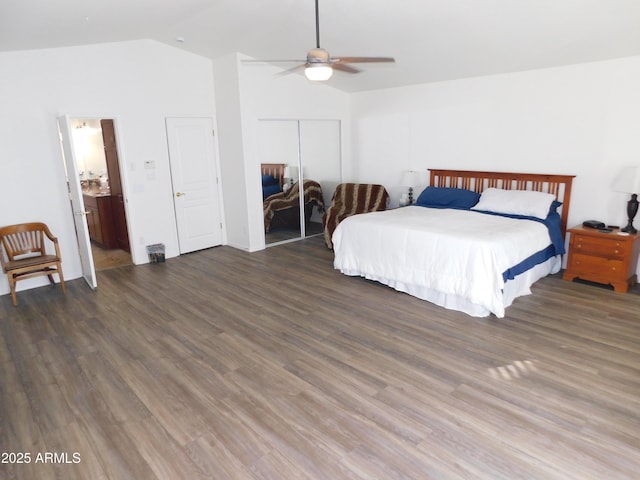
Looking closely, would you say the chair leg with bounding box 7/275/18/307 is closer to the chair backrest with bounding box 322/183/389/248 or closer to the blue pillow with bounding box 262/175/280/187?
the blue pillow with bounding box 262/175/280/187

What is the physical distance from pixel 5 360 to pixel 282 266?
3162mm

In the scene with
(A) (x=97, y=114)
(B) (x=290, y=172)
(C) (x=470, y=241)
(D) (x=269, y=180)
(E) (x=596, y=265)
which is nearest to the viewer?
(C) (x=470, y=241)

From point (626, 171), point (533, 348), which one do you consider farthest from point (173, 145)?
point (626, 171)

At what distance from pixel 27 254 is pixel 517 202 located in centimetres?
603

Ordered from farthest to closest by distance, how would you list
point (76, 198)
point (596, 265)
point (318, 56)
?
point (76, 198) < point (596, 265) < point (318, 56)

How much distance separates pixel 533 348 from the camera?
3.40m

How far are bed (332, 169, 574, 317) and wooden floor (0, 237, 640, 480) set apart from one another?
209 mm

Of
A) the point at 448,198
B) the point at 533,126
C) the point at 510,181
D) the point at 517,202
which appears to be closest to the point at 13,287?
the point at 448,198

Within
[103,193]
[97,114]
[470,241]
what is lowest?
[470,241]

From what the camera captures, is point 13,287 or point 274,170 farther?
point 274,170

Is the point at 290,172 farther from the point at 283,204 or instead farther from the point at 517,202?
the point at 517,202

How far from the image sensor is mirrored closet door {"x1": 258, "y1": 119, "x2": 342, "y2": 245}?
652 centimetres

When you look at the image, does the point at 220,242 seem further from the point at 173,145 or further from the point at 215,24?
the point at 215,24

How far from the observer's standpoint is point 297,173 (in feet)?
22.4
